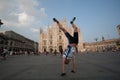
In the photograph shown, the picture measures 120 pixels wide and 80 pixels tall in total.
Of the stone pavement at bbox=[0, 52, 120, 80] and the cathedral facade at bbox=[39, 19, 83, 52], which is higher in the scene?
the cathedral facade at bbox=[39, 19, 83, 52]

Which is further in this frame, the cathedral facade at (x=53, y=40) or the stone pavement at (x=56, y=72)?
the cathedral facade at (x=53, y=40)

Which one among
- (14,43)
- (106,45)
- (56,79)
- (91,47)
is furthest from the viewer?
(91,47)

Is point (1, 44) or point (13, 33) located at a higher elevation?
point (13, 33)

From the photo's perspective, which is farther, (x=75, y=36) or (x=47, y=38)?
(x=47, y=38)

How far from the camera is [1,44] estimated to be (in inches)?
2184

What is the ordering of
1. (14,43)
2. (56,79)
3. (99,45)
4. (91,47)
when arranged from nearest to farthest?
(56,79) < (14,43) < (99,45) < (91,47)

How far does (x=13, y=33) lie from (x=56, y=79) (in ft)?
258

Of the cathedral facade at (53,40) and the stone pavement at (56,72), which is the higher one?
the cathedral facade at (53,40)

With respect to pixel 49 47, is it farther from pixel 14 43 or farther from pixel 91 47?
pixel 91 47

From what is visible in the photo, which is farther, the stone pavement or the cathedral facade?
the cathedral facade

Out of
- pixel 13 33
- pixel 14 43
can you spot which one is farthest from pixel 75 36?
pixel 13 33

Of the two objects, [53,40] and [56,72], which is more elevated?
[53,40]

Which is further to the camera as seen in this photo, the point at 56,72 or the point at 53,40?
the point at 53,40

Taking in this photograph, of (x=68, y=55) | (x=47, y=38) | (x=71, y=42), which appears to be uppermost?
(x=47, y=38)
